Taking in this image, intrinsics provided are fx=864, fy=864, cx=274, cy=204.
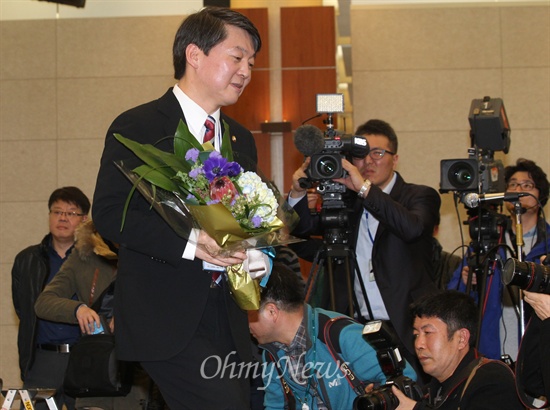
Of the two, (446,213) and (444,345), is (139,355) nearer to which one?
(444,345)

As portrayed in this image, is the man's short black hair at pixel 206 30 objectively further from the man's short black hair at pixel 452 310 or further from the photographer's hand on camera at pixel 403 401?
the man's short black hair at pixel 452 310

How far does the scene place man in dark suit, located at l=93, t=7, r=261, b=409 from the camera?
2.14 m

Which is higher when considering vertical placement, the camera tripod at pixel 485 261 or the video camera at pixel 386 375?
the camera tripod at pixel 485 261

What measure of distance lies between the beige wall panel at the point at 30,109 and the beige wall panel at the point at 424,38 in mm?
2420

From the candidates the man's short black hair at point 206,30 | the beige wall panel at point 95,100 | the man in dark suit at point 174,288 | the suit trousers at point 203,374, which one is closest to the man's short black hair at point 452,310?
the man in dark suit at point 174,288

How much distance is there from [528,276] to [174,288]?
1141 millimetres

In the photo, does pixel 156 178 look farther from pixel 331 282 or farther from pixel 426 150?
pixel 426 150

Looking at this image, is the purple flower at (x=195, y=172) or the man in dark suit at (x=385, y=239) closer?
the purple flower at (x=195, y=172)

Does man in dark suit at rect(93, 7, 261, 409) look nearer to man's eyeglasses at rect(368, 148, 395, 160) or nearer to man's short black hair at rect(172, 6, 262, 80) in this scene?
man's short black hair at rect(172, 6, 262, 80)

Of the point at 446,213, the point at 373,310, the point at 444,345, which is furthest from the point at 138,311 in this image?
the point at 446,213

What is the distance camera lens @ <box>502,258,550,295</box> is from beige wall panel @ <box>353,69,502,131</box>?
3.92 metres

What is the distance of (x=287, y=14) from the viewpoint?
6676 millimetres

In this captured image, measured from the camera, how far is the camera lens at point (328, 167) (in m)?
3.84

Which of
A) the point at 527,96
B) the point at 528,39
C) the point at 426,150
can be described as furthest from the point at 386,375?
the point at 528,39
